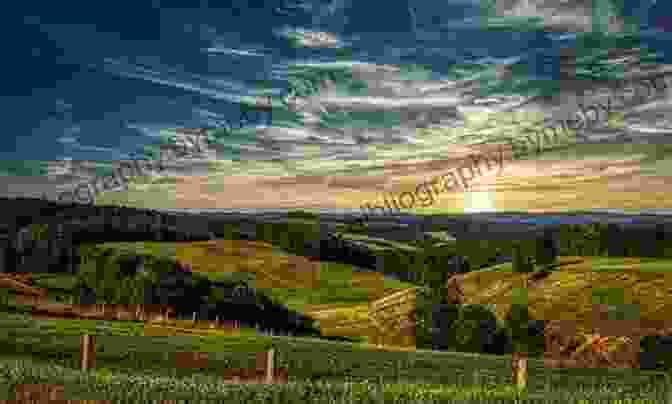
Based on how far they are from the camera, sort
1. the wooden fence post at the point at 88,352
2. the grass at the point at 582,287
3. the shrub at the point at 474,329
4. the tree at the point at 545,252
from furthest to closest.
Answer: the tree at the point at 545,252
the grass at the point at 582,287
the shrub at the point at 474,329
the wooden fence post at the point at 88,352

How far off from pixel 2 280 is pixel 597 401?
69223 millimetres

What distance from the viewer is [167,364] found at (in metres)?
36.1

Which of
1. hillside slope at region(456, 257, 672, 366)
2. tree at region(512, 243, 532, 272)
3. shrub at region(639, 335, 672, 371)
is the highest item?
tree at region(512, 243, 532, 272)

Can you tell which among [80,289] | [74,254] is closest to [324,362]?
[80,289]

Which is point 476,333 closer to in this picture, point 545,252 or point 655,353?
point 655,353

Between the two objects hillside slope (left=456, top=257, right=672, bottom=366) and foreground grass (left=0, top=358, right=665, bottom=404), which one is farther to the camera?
hillside slope (left=456, top=257, right=672, bottom=366)

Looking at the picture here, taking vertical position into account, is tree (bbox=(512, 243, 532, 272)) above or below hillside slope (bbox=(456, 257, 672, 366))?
above

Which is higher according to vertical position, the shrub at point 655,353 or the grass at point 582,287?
the grass at point 582,287

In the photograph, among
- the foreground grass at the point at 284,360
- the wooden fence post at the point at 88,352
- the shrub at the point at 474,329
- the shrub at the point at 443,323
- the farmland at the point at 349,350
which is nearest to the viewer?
the farmland at the point at 349,350

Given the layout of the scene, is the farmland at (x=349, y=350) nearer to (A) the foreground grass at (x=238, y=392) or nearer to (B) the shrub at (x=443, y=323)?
(A) the foreground grass at (x=238, y=392)

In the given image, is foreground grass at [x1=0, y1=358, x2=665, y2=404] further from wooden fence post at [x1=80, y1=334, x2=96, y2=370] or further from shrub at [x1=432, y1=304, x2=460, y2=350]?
shrub at [x1=432, y1=304, x2=460, y2=350]

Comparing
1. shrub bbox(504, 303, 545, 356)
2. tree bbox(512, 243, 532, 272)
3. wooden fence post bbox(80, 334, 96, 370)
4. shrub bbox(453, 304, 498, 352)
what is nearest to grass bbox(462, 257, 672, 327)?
tree bbox(512, 243, 532, 272)

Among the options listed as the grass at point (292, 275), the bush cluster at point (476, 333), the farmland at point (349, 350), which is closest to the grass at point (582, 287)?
the farmland at point (349, 350)

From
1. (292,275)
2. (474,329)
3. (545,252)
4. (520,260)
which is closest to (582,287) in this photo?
(520,260)
